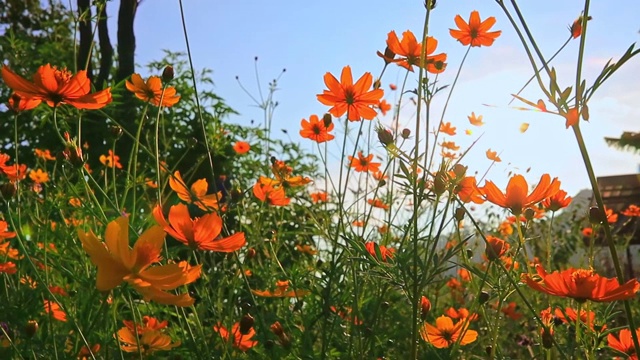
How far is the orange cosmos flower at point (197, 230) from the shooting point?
91 cm

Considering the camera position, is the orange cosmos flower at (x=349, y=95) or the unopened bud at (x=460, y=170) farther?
the orange cosmos flower at (x=349, y=95)

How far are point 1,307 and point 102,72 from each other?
365 centimetres

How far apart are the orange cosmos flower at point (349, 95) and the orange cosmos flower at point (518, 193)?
435 millimetres

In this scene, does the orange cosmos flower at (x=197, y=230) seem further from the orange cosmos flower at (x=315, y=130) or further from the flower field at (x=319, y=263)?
the orange cosmos flower at (x=315, y=130)

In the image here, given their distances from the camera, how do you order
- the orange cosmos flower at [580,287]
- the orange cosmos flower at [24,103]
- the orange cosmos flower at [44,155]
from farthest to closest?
the orange cosmos flower at [44,155] → the orange cosmos flower at [24,103] → the orange cosmos flower at [580,287]

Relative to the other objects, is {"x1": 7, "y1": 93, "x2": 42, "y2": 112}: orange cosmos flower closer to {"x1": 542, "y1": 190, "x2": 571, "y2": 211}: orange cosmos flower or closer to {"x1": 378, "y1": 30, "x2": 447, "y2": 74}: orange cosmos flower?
{"x1": 378, "y1": 30, "x2": 447, "y2": 74}: orange cosmos flower

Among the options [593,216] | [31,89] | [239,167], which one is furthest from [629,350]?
[239,167]

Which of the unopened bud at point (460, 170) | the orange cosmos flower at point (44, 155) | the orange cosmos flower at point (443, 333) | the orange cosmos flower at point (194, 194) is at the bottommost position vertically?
the orange cosmos flower at point (443, 333)

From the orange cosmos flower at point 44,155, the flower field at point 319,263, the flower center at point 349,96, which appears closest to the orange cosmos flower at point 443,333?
the flower field at point 319,263

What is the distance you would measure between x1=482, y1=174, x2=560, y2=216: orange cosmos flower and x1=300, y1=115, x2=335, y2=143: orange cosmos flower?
793 mm

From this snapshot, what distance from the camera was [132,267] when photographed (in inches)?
26.0

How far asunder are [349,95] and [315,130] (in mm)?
398

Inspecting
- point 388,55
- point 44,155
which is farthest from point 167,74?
point 44,155

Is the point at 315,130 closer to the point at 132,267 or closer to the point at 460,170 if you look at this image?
the point at 460,170
